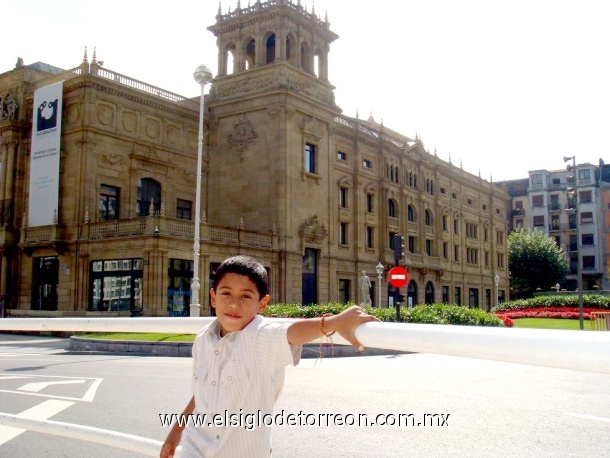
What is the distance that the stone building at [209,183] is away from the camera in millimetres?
31594

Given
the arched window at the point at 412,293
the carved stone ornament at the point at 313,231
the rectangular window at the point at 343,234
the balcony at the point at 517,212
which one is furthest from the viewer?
the balcony at the point at 517,212

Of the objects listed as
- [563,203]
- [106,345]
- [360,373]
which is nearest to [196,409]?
[360,373]

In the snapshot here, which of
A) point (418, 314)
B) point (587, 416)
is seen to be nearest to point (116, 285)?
point (418, 314)

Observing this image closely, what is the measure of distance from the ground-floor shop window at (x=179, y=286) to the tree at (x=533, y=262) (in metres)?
53.3

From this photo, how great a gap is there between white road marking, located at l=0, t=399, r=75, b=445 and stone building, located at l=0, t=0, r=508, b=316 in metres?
22.2

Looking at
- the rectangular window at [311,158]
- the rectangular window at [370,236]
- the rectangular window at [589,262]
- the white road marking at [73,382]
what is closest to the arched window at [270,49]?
the rectangular window at [311,158]

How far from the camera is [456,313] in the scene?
82.4 feet

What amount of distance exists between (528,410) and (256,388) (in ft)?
16.6

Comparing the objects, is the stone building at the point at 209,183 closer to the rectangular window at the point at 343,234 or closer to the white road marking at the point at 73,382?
the rectangular window at the point at 343,234

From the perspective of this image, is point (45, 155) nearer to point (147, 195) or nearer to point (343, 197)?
point (147, 195)

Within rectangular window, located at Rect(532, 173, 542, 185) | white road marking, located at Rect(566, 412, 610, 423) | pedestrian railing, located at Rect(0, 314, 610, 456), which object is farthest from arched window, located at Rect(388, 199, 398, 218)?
pedestrian railing, located at Rect(0, 314, 610, 456)

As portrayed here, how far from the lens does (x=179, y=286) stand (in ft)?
103

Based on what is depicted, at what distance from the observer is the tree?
2891 inches

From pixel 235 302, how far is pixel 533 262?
77525 mm
